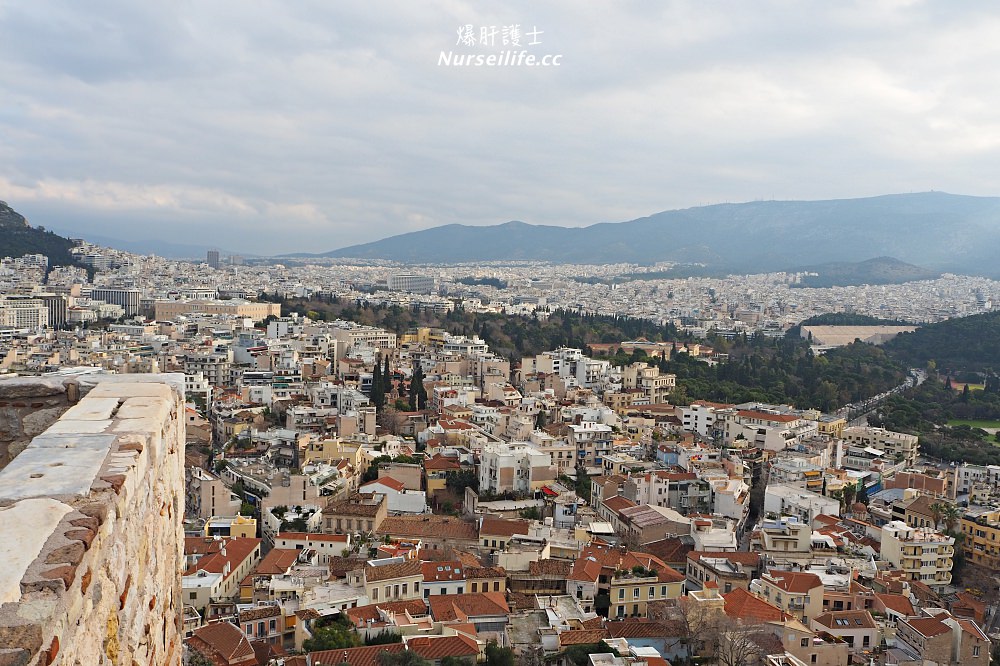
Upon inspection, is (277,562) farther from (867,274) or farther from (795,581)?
(867,274)

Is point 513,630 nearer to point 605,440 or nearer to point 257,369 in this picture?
point 605,440

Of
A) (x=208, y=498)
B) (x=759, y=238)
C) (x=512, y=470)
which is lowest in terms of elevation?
(x=208, y=498)

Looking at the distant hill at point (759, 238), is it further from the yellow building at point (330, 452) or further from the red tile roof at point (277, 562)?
the red tile roof at point (277, 562)

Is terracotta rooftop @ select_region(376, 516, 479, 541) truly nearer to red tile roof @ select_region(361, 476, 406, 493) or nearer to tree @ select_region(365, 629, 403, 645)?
red tile roof @ select_region(361, 476, 406, 493)

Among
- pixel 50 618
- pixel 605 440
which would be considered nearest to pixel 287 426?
pixel 605 440

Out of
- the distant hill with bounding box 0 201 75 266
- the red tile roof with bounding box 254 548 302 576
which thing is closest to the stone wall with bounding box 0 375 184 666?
the red tile roof with bounding box 254 548 302 576

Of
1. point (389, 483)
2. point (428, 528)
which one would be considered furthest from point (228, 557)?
point (389, 483)
